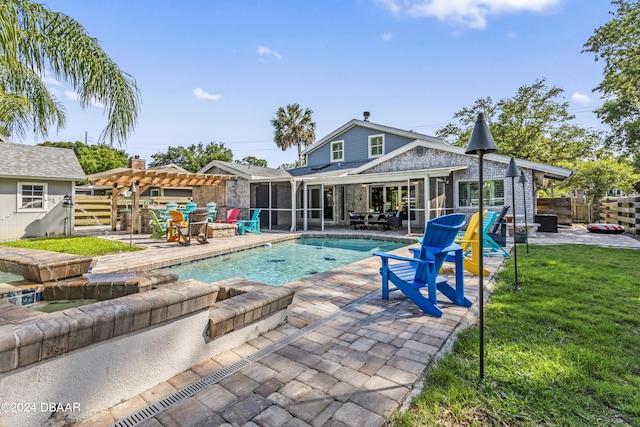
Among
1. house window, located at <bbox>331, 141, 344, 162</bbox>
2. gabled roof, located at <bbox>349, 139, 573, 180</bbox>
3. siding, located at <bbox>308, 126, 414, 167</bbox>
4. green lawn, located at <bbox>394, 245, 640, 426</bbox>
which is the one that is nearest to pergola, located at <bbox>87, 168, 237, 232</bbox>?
house window, located at <bbox>331, 141, 344, 162</bbox>

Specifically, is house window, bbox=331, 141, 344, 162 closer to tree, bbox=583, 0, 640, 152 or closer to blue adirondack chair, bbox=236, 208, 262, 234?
blue adirondack chair, bbox=236, 208, 262, 234

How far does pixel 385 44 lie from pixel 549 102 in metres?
15.6

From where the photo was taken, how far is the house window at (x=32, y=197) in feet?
36.8

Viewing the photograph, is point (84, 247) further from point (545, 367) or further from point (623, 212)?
point (623, 212)

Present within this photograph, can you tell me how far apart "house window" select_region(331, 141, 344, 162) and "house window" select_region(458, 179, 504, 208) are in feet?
24.8

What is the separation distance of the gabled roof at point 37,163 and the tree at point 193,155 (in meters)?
30.3

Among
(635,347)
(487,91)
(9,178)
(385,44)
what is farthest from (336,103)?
(635,347)

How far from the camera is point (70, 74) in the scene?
16.8ft

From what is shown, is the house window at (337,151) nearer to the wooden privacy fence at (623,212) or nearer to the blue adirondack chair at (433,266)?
the wooden privacy fence at (623,212)

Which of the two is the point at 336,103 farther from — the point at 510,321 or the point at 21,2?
the point at 510,321

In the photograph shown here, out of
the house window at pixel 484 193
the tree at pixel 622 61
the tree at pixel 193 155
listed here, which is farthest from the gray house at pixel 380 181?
the tree at pixel 193 155

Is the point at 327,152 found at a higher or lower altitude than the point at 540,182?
higher

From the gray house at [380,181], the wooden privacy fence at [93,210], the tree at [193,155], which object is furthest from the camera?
the tree at [193,155]

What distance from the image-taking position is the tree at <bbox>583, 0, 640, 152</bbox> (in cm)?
1373
